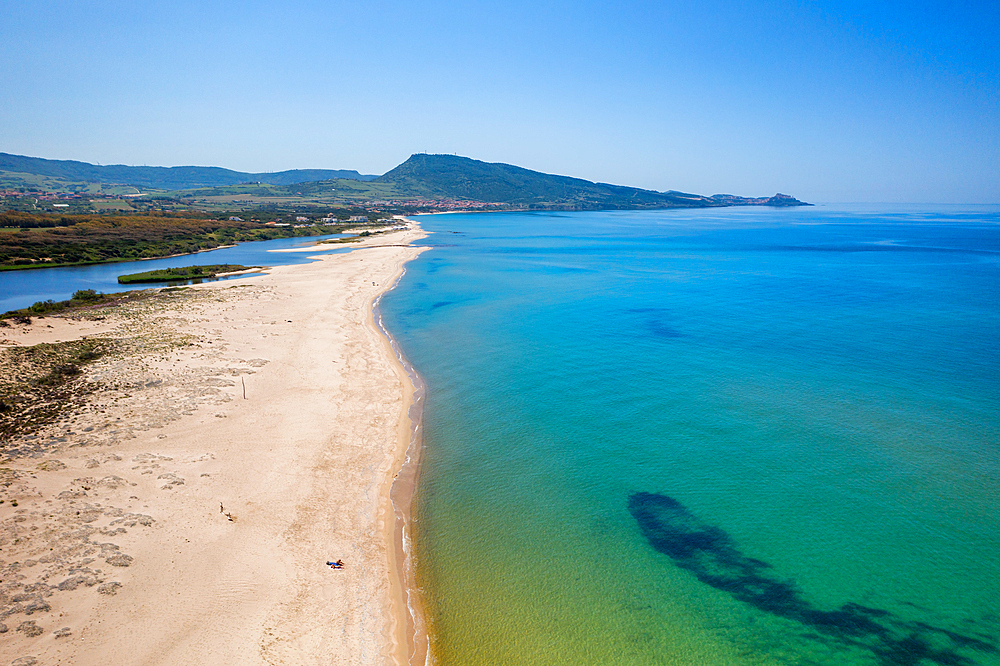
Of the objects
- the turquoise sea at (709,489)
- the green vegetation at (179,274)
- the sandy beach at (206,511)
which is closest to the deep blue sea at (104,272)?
the green vegetation at (179,274)

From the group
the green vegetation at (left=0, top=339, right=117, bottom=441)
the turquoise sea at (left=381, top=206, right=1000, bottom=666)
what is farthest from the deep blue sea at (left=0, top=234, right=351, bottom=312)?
the turquoise sea at (left=381, top=206, right=1000, bottom=666)

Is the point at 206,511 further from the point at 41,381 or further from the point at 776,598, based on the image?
the point at 776,598

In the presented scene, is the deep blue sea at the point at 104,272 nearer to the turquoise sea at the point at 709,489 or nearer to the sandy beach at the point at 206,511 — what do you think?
the sandy beach at the point at 206,511

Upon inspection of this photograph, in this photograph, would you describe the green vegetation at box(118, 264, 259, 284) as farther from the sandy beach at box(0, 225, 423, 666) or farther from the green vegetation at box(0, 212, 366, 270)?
the sandy beach at box(0, 225, 423, 666)

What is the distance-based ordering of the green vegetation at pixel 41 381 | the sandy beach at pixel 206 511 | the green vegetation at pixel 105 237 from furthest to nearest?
the green vegetation at pixel 105 237 → the green vegetation at pixel 41 381 → the sandy beach at pixel 206 511

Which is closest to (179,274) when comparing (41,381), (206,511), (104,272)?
(104,272)
